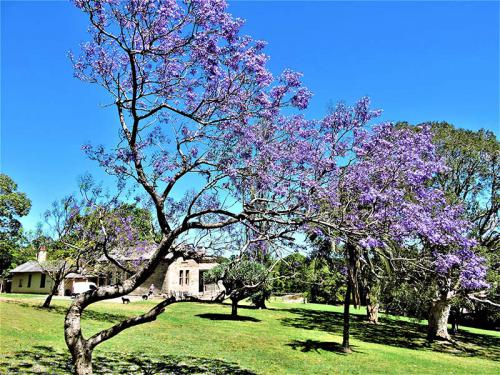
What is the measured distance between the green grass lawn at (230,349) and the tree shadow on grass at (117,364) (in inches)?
0.9

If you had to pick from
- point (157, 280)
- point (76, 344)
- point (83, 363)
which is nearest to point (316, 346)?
point (83, 363)

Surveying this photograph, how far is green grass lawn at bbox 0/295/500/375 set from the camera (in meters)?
11.5

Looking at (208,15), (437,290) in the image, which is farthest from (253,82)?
(437,290)

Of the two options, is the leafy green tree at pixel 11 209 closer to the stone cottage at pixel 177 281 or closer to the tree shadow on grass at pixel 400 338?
the stone cottage at pixel 177 281

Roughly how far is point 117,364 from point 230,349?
16.0 feet

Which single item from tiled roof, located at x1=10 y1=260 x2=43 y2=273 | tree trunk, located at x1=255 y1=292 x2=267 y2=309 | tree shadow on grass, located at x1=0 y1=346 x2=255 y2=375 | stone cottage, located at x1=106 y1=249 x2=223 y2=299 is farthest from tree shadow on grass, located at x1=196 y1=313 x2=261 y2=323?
tiled roof, located at x1=10 y1=260 x2=43 y2=273

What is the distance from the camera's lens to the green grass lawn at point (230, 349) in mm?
11523

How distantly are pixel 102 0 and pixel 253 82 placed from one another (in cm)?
309

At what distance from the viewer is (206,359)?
12945 millimetres

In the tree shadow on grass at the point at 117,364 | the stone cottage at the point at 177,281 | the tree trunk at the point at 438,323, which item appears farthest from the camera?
the stone cottage at the point at 177,281

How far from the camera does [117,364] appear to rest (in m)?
11.3

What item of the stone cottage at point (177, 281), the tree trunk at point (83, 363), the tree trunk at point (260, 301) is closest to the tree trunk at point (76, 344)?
the tree trunk at point (83, 363)

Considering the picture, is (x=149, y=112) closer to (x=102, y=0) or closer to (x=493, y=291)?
(x=102, y=0)

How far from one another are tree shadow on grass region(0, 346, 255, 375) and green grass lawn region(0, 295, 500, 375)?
22 millimetres
